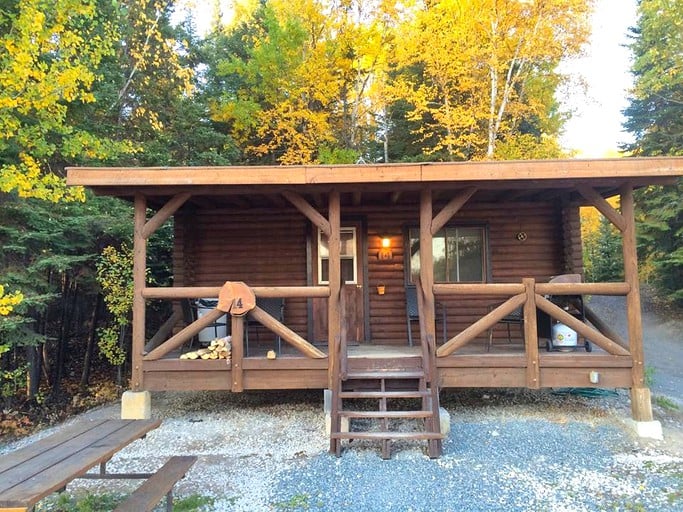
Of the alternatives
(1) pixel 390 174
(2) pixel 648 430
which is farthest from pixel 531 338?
(1) pixel 390 174

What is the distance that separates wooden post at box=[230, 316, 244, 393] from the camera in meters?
4.95

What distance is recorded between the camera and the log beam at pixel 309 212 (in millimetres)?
4930

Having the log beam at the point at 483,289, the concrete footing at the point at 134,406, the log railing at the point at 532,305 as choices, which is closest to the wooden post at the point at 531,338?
the log railing at the point at 532,305

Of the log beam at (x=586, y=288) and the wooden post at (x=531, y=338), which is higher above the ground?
the log beam at (x=586, y=288)

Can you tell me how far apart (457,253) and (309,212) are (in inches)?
119

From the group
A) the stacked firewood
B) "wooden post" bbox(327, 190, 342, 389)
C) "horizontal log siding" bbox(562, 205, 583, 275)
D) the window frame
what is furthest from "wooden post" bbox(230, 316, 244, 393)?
"horizontal log siding" bbox(562, 205, 583, 275)

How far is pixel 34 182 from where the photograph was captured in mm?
5789

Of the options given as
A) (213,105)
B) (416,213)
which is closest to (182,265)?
(416,213)

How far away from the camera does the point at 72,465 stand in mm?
2330

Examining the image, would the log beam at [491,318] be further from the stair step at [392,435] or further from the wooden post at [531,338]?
Answer: the stair step at [392,435]

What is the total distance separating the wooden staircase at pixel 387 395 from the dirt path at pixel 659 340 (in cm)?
419

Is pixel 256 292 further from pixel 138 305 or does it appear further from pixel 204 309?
pixel 204 309

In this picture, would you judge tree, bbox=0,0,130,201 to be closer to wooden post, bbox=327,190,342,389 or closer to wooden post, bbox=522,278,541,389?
wooden post, bbox=327,190,342,389

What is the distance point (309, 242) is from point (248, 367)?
239 centimetres
